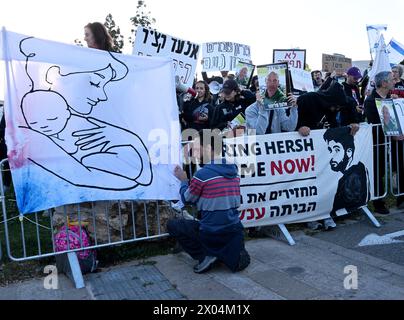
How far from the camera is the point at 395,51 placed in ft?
33.3

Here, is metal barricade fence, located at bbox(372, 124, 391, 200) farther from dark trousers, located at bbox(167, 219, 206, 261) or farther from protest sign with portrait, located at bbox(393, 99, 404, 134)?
dark trousers, located at bbox(167, 219, 206, 261)

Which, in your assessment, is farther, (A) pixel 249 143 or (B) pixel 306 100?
(B) pixel 306 100

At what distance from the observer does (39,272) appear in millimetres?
4664

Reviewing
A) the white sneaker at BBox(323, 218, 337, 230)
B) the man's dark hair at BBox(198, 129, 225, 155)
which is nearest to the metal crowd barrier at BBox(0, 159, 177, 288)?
the man's dark hair at BBox(198, 129, 225, 155)

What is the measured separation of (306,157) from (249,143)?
0.88m

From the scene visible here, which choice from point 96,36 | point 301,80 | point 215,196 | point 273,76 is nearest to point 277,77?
point 273,76

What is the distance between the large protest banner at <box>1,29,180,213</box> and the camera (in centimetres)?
420

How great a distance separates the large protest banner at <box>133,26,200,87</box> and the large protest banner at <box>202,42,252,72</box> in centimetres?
390

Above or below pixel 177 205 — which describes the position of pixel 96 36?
above

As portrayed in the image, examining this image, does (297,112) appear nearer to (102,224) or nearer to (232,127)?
(232,127)

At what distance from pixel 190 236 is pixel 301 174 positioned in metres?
1.91
